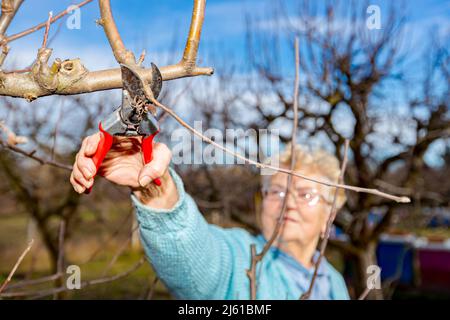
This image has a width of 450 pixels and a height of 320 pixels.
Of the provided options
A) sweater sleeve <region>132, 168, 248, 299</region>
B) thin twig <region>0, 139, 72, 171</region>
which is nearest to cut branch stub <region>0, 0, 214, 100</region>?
thin twig <region>0, 139, 72, 171</region>

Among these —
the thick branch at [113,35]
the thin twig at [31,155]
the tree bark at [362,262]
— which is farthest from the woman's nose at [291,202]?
the tree bark at [362,262]

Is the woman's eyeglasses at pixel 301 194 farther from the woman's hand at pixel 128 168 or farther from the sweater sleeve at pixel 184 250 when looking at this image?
the woman's hand at pixel 128 168

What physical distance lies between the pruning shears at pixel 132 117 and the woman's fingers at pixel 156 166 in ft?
0.06

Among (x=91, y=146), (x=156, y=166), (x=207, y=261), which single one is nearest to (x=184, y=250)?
(x=207, y=261)

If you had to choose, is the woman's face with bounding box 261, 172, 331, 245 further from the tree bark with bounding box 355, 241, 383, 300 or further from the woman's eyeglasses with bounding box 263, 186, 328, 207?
the tree bark with bounding box 355, 241, 383, 300

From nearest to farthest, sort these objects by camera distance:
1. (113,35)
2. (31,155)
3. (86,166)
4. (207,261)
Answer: (113,35)
(86,166)
(31,155)
(207,261)

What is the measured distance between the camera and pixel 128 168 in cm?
120

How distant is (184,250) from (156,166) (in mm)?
488

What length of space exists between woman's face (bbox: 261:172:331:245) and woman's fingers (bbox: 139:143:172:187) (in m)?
0.99

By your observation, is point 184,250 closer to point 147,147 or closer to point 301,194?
point 147,147

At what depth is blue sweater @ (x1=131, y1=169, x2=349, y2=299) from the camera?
1438 mm

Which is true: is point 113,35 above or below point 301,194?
above
